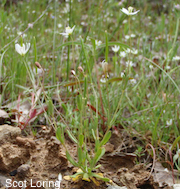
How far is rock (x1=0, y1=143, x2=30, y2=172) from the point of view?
3.77 feet

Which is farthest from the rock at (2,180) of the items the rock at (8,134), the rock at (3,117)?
the rock at (3,117)

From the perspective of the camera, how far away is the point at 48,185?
3.62ft

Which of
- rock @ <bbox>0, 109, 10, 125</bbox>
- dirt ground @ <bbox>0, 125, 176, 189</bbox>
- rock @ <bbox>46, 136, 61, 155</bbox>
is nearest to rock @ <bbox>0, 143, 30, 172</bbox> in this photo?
dirt ground @ <bbox>0, 125, 176, 189</bbox>

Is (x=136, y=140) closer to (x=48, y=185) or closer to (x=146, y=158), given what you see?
(x=146, y=158)

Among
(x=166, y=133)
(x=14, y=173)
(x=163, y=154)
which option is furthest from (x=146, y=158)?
(x=14, y=173)

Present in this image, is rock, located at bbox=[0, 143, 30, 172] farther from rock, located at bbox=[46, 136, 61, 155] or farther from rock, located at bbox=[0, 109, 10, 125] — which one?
rock, located at bbox=[0, 109, 10, 125]

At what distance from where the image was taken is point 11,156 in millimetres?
1178

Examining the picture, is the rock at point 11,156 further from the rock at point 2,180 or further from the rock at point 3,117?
the rock at point 3,117

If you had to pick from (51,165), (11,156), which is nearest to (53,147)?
(51,165)

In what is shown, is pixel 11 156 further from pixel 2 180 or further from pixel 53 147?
pixel 53 147

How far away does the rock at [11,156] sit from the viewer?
3.77 ft

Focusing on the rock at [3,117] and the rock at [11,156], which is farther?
the rock at [3,117]

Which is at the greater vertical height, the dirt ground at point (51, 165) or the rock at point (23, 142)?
the rock at point (23, 142)

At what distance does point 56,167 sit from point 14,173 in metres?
0.21
